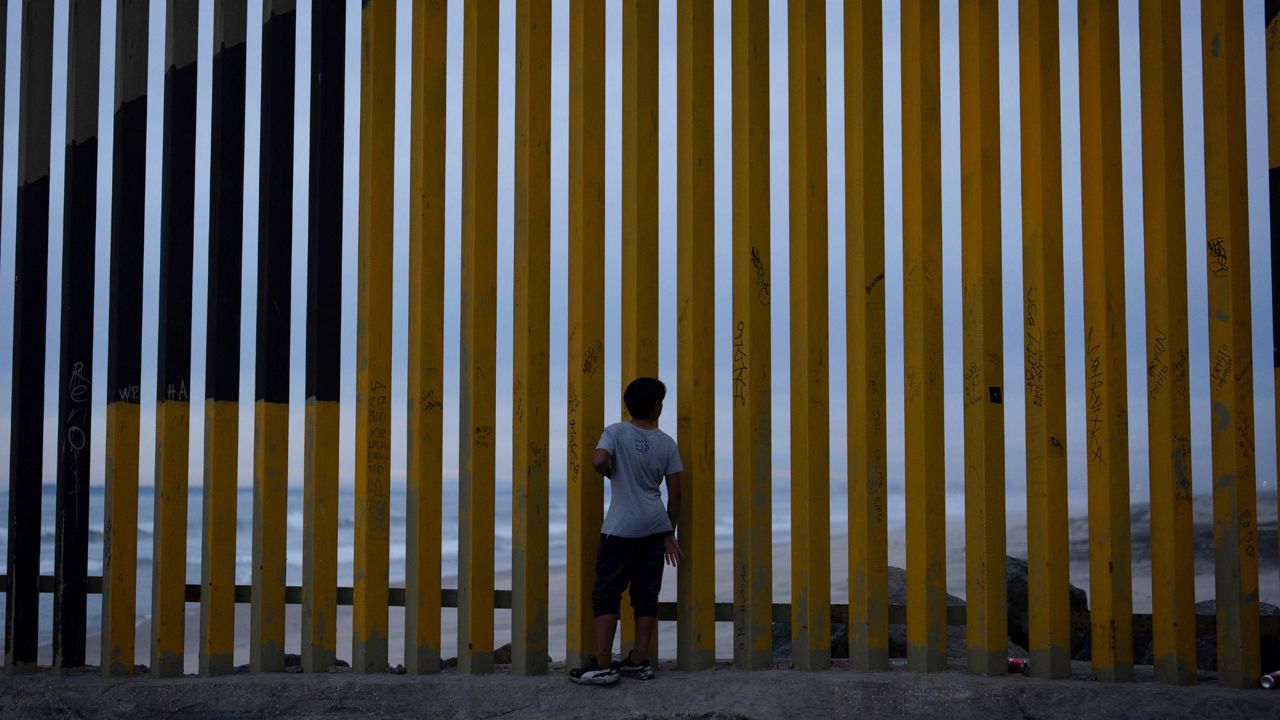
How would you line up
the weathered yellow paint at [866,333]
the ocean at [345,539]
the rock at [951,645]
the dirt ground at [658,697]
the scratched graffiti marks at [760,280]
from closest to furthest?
the dirt ground at [658,697], the weathered yellow paint at [866,333], the scratched graffiti marks at [760,280], the rock at [951,645], the ocean at [345,539]

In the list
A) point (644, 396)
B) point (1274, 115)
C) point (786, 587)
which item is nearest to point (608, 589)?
point (644, 396)

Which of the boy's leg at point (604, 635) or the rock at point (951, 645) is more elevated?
the boy's leg at point (604, 635)

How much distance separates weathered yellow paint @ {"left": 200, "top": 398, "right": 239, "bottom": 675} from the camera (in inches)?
210

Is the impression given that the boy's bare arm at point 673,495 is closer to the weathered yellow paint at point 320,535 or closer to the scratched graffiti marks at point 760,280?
the scratched graffiti marks at point 760,280

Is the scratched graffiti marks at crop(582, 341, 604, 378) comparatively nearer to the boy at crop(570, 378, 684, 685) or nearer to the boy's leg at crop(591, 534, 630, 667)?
the boy at crop(570, 378, 684, 685)

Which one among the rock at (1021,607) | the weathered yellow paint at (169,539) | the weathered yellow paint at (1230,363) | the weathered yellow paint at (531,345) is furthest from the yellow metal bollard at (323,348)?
the weathered yellow paint at (1230,363)

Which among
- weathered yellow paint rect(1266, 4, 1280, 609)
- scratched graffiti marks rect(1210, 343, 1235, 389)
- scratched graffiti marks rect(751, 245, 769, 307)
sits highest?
weathered yellow paint rect(1266, 4, 1280, 609)

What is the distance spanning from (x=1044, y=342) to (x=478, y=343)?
254 centimetres

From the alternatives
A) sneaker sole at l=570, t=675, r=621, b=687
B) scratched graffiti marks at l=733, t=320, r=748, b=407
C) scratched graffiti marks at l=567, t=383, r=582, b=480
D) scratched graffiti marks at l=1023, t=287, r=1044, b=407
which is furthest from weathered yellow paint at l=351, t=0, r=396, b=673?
scratched graffiti marks at l=1023, t=287, r=1044, b=407

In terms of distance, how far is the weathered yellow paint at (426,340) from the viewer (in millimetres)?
5242

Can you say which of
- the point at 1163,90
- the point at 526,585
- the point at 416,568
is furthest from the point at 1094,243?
the point at 416,568

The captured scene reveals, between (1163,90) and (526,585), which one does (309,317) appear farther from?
(1163,90)

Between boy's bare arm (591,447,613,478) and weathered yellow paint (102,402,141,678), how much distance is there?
223 cm

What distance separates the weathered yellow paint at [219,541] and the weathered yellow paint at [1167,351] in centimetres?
414
